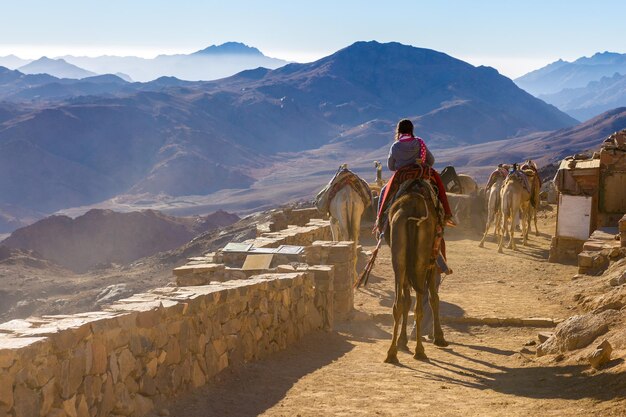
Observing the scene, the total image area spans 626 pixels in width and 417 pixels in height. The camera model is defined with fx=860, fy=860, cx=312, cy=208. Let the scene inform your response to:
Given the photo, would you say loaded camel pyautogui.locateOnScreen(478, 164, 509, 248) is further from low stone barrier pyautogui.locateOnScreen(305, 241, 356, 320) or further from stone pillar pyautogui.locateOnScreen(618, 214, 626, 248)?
low stone barrier pyautogui.locateOnScreen(305, 241, 356, 320)

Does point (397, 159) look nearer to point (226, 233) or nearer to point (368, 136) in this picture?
point (226, 233)

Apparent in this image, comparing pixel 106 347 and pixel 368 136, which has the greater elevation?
pixel 368 136

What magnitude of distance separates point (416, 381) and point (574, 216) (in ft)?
38.2

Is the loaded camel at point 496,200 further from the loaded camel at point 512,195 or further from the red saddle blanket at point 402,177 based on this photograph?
the red saddle blanket at point 402,177

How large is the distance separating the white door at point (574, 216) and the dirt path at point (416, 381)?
567 centimetres

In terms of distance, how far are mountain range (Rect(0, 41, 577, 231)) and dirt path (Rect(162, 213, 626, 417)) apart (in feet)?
312

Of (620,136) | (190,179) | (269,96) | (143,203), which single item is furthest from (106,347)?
(269,96)

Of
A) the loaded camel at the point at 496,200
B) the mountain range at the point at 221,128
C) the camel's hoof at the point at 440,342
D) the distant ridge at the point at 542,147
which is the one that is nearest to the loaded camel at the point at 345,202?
the camel's hoof at the point at 440,342

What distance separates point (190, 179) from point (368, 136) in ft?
139

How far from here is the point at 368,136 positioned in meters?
156

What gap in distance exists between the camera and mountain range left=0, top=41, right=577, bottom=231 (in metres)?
123

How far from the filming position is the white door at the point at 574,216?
1891cm

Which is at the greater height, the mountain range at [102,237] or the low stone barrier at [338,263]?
the low stone barrier at [338,263]

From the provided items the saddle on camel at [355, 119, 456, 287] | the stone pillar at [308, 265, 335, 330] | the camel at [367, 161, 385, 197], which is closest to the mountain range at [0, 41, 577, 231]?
the camel at [367, 161, 385, 197]
